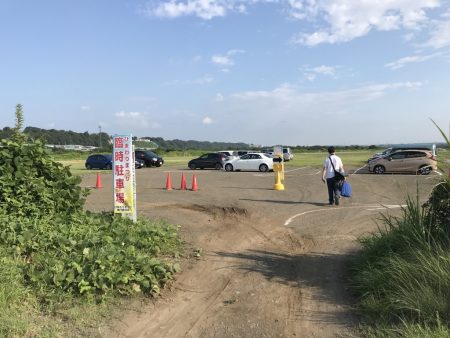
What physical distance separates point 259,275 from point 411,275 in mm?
2129

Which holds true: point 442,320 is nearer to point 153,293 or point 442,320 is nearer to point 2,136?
point 153,293

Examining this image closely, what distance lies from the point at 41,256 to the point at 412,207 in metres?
5.05

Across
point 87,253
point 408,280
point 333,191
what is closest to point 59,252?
point 87,253

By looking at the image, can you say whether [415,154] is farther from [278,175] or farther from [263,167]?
[278,175]

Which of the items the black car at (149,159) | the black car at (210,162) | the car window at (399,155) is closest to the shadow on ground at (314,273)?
the car window at (399,155)

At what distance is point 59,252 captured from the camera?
625 centimetres

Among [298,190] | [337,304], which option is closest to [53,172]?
[337,304]

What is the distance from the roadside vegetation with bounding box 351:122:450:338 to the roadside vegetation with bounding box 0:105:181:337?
2.63 m

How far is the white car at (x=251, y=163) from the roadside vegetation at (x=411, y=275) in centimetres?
2643

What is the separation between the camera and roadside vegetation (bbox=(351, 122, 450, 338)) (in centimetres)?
442

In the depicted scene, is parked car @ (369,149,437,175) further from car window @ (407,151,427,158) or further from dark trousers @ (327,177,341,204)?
A: dark trousers @ (327,177,341,204)

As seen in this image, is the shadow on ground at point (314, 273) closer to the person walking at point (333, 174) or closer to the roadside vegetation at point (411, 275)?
the roadside vegetation at point (411, 275)

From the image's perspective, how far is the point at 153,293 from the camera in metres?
5.67

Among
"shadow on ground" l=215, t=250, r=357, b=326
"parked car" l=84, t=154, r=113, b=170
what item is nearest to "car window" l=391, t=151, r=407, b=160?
"parked car" l=84, t=154, r=113, b=170
